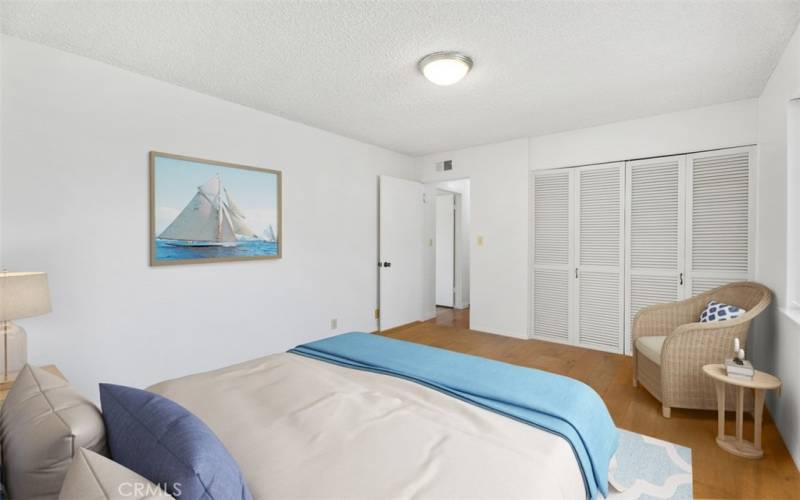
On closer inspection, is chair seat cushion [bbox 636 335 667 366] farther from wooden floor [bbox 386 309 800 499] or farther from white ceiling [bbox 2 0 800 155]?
white ceiling [bbox 2 0 800 155]

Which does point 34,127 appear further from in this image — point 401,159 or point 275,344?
point 401,159

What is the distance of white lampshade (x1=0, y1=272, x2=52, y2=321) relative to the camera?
1877 millimetres

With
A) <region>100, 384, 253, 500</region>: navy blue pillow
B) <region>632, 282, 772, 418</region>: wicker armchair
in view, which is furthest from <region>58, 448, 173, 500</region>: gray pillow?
<region>632, 282, 772, 418</region>: wicker armchair

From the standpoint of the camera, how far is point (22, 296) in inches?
76.0

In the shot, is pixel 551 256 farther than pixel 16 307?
Yes

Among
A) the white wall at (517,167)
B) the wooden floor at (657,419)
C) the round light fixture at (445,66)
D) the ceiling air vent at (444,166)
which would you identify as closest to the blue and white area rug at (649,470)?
the wooden floor at (657,419)

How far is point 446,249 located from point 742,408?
495 centimetres

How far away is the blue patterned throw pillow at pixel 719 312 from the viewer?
2771mm

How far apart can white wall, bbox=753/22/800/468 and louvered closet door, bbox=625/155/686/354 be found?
64 centimetres

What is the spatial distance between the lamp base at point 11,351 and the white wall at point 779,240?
422 centimetres

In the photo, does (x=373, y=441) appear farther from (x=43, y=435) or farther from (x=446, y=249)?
(x=446, y=249)

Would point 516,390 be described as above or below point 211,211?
below

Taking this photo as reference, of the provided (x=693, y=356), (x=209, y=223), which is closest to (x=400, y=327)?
(x=209, y=223)

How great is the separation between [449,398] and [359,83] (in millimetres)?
2431
